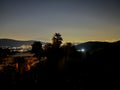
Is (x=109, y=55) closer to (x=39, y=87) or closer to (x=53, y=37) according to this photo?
(x=39, y=87)

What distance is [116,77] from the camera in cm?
1734

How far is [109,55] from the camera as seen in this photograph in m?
22.8

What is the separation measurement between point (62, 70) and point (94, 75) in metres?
6.24

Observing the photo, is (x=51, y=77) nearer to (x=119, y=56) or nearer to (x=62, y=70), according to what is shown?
(x=62, y=70)

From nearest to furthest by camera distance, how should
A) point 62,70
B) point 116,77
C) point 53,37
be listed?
point 116,77, point 62,70, point 53,37

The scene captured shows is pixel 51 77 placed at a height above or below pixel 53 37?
below

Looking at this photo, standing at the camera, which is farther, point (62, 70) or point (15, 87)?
Result: point (62, 70)

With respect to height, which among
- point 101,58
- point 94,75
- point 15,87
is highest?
point 101,58

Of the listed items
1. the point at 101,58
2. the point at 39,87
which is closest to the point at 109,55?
the point at 101,58

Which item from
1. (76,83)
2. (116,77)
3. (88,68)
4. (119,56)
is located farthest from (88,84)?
(119,56)

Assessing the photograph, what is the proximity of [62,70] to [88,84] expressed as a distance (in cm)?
697

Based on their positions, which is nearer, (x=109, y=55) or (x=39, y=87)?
(x=39, y=87)

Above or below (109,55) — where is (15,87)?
below

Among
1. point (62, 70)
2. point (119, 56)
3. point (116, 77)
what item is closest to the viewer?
point (116, 77)
